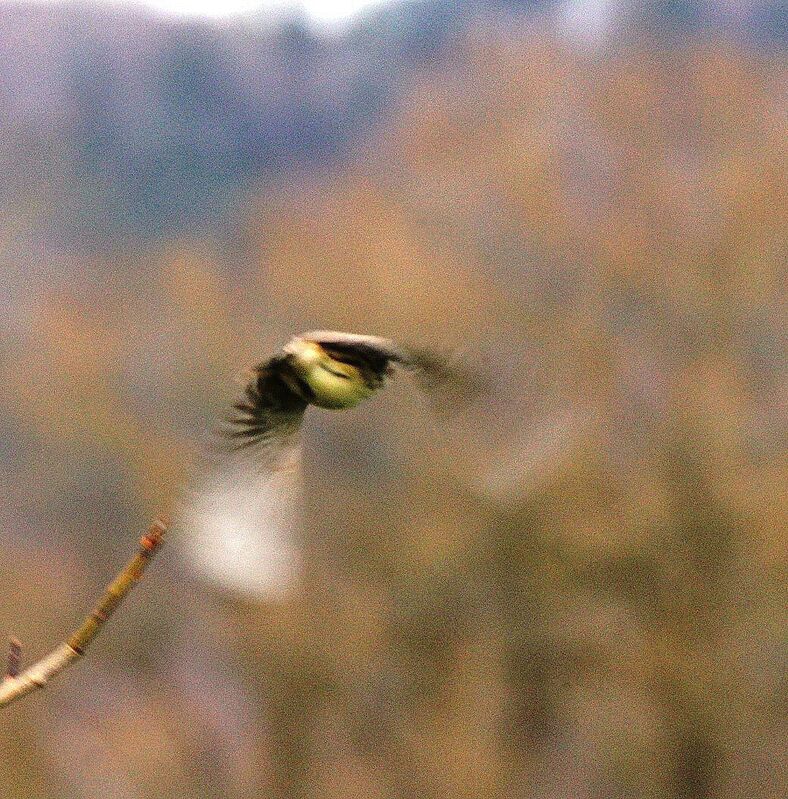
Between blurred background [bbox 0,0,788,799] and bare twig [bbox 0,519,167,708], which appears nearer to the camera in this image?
bare twig [bbox 0,519,167,708]

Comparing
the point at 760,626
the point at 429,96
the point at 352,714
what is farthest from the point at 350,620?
the point at 429,96

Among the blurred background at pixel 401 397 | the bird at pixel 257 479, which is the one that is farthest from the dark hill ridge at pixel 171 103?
the bird at pixel 257 479

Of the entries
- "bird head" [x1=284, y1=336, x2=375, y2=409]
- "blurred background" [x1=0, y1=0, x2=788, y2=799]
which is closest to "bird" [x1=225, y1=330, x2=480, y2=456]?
"bird head" [x1=284, y1=336, x2=375, y2=409]

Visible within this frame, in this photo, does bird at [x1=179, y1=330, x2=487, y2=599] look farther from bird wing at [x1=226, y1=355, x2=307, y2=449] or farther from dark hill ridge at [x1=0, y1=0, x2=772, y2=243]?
dark hill ridge at [x1=0, y1=0, x2=772, y2=243]

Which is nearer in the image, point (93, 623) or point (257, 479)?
point (93, 623)

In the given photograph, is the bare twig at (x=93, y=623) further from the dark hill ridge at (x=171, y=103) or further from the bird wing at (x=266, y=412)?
the dark hill ridge at (x=171, y=103)

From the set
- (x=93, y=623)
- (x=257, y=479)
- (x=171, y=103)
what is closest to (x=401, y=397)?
(x=171, y=103)

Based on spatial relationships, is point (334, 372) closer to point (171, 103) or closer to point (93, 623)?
point (93, 623)
